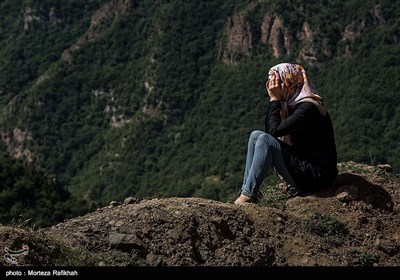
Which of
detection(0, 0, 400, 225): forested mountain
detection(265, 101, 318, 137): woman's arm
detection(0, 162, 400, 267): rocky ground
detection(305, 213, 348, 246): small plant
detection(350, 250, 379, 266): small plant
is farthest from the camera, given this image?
detection(0, 0, 400, 225): forested mountain

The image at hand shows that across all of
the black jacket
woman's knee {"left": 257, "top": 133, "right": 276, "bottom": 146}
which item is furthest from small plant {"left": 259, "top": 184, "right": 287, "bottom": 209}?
woman's knee {"left": 257, "top": 133, "right": 276, "bottom": 146}

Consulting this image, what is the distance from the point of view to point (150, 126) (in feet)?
365

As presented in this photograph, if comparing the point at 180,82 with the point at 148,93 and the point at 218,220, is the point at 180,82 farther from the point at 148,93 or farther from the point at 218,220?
the point at 218,220

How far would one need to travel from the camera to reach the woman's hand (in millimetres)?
8062

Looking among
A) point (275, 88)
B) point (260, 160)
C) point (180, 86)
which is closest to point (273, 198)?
point (260, 160)

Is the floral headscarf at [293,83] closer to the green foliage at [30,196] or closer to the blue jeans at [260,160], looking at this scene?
the blue jeans at [260,160]

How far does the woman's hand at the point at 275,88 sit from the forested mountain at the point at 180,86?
59486mm

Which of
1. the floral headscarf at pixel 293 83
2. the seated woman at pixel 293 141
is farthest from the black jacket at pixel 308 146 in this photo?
the floral headscarf at pixel 293 83

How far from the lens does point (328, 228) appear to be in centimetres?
746

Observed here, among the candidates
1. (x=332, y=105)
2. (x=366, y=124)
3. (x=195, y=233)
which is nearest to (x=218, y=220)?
(x=195, y=233)

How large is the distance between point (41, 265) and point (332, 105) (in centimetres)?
8753

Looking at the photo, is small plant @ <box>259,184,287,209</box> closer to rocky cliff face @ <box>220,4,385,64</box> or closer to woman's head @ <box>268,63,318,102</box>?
woman's head @ <box>268,63,318,102</box>

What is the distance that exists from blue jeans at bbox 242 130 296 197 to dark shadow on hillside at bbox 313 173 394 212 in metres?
0.53

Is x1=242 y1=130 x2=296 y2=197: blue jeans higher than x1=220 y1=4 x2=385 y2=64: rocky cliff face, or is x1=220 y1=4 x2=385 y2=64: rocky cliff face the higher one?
x1=242 y1=130 x2=296 y2=197: blue jeans
